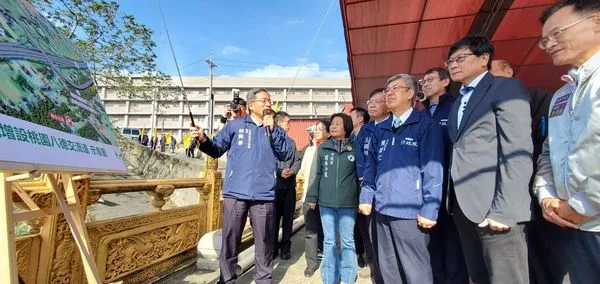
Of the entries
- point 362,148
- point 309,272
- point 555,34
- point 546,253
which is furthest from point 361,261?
point 555,34

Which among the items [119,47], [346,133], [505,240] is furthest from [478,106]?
[119,47]

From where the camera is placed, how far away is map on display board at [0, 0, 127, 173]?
1061mm

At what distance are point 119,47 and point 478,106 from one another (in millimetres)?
9483

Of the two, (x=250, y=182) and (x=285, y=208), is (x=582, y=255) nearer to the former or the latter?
(x=250, y=182)

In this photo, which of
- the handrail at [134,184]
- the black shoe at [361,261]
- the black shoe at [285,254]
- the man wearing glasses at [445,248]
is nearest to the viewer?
the man wearing glasses at [445,248]

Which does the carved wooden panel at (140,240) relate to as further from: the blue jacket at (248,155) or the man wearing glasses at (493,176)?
the man wearing glasses at (493,176)

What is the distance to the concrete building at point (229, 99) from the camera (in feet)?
166

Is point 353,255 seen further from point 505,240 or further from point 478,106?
point 478,106

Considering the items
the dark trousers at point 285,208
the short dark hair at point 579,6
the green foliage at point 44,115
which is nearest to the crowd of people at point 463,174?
the short dark hair at point 579,6

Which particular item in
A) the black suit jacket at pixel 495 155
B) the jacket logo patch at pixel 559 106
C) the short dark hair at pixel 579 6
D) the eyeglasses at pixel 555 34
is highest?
the short dark hair at pixel 579 6

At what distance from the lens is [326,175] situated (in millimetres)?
2893

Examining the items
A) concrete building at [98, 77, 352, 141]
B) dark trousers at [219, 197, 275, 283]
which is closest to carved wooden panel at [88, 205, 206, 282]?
dark trousers at [219, 197, 275, 283]

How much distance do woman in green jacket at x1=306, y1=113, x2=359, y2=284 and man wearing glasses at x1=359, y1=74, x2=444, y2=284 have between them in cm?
48

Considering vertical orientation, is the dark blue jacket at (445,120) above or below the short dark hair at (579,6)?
below
